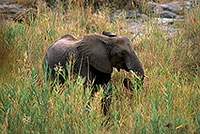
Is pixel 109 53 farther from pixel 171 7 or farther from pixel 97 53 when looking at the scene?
pixel 171 7

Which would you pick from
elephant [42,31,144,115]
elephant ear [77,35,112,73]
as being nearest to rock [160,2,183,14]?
elephant [42,31,144,115]

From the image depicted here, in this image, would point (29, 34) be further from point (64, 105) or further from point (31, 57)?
point (64, 105)

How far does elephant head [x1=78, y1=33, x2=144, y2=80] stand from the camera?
10.6 ft

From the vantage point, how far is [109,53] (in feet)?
11.0

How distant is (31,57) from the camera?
464 cm

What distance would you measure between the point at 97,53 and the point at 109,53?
0.48 feet

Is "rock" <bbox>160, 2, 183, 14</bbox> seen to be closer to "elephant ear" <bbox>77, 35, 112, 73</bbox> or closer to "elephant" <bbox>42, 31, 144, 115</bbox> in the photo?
"elephant" <bbox>42, 31, 144, 115</bbox>

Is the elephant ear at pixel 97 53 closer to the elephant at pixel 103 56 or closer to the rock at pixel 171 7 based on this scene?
the elephant at pixel 103 56

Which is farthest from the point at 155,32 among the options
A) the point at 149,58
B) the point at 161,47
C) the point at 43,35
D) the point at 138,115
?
the point at 138,115

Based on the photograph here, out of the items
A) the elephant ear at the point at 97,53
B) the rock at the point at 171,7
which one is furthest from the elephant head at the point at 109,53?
the rock at the point at 171,7

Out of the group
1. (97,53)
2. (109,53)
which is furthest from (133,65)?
(97,53)

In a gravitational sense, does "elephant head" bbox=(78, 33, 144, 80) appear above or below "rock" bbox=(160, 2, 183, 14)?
below

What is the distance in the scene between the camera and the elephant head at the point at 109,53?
324 centimetres

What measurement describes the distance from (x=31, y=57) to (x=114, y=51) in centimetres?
186
